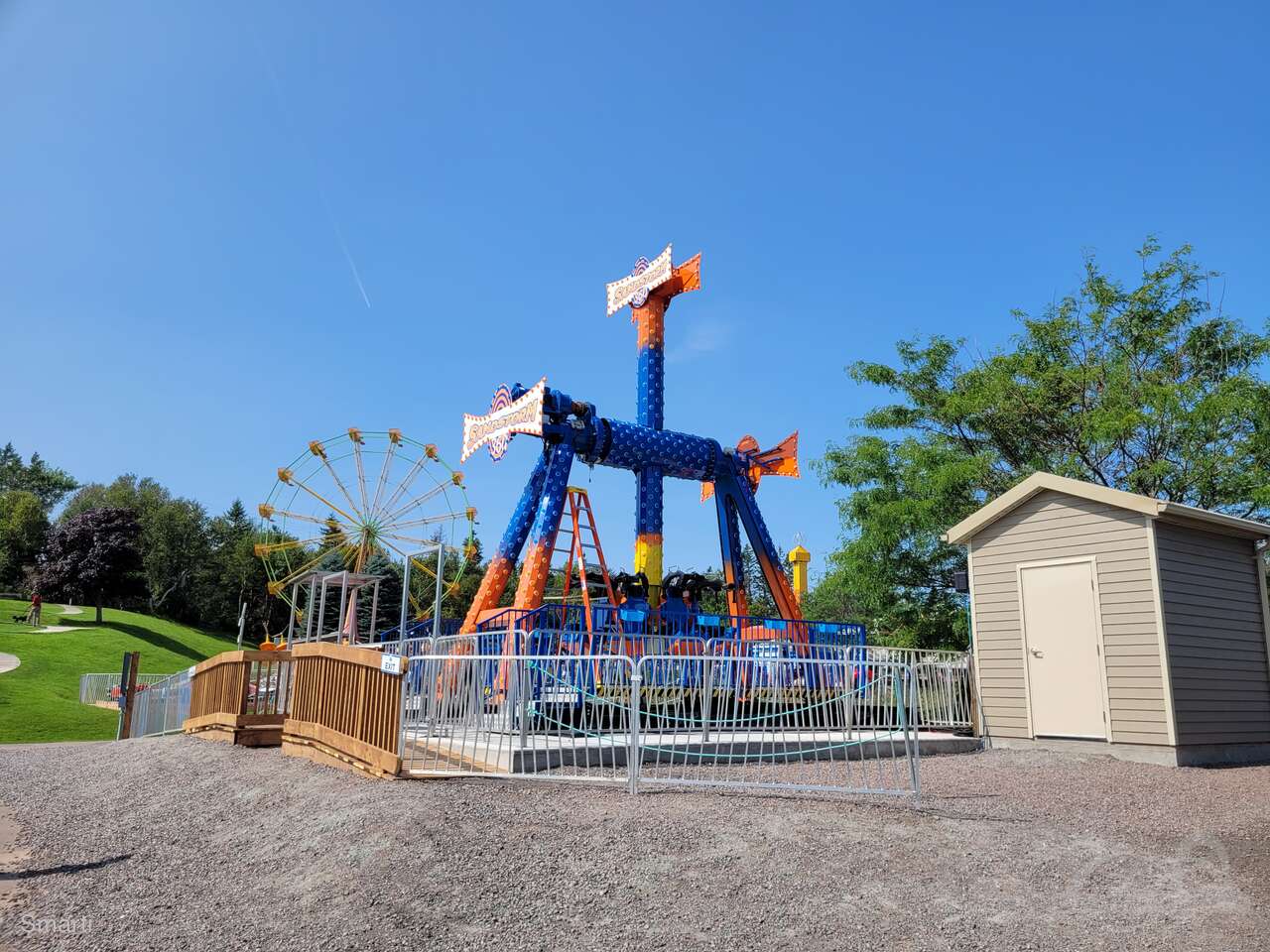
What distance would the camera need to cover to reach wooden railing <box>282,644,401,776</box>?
788cm

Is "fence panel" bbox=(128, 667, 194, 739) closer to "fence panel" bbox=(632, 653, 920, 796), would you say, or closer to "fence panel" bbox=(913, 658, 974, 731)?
"fence panel" bbox=(632, 653, 920, 796)

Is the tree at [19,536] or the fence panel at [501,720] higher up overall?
the tree at [19,536]

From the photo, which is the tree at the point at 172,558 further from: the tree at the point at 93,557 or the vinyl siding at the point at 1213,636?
the vinyl siding at the point at 1213,636

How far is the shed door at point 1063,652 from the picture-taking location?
445 inches

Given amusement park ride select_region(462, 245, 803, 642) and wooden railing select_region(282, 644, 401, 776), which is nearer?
wooden railing select_region(282, 644, 401, 776)

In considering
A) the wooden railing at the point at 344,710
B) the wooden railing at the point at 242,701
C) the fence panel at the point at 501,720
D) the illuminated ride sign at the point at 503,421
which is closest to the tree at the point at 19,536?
the illuminated ride sign at the point at 503,421

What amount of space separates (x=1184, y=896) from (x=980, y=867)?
1.15 metres

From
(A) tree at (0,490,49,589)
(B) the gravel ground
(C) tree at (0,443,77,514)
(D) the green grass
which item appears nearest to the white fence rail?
(D) the green grass

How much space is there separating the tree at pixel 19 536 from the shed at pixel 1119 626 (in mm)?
66585

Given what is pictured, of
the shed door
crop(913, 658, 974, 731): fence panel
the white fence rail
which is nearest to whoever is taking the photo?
the shed door

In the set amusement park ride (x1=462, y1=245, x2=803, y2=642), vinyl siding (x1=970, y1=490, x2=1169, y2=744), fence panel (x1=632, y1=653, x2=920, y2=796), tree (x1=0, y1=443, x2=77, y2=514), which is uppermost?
tree (x1=0, y1=443, x2=77, y2=514)

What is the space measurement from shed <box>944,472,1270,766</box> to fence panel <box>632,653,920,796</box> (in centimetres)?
210

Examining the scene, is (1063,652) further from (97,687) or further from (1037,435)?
(97,687)

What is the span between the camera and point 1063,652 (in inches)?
458
